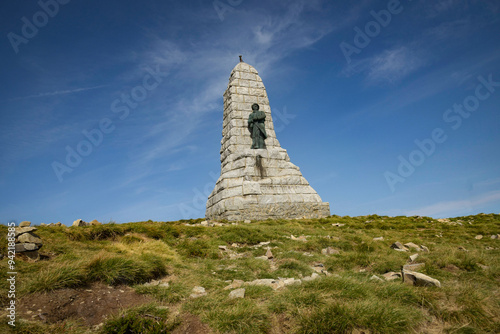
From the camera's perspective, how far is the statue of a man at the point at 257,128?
60.7 feet

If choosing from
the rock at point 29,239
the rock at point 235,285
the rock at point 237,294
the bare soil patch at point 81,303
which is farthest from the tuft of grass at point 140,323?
the rock at point 29,239

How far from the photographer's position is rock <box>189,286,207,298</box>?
510 centimetres

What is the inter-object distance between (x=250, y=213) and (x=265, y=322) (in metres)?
11.7

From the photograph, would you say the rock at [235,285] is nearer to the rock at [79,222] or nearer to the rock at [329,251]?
the rock at [329,251]

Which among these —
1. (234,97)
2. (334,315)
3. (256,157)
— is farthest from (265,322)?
(234,97)

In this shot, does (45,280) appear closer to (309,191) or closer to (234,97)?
(309,191)

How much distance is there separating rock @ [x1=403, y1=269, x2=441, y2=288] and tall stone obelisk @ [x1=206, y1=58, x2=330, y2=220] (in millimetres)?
10572

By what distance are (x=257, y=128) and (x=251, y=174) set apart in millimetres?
3393

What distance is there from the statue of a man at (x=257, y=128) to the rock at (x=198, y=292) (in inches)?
531

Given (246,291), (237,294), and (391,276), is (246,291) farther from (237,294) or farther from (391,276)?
(391,276)

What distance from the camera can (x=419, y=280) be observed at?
522cm

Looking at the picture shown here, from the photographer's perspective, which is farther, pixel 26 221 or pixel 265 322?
pixel 26 221

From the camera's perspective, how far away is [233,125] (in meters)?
19.1

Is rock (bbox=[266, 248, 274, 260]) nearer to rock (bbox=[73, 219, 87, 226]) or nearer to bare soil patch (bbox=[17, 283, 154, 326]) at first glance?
bare soil patch (bbox=[17, 283, 154, 326])
